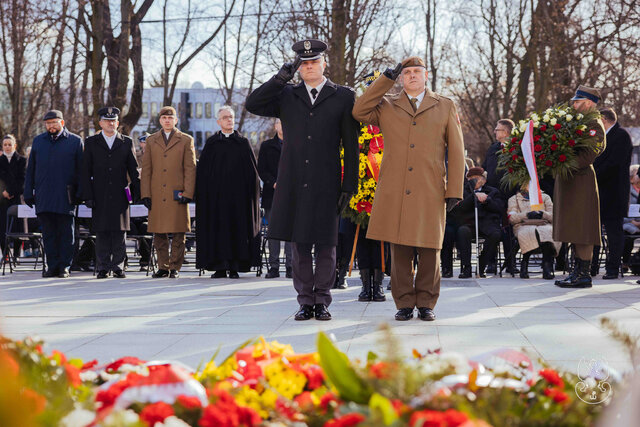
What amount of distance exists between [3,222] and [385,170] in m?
10.5

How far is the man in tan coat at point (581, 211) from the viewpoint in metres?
9.99

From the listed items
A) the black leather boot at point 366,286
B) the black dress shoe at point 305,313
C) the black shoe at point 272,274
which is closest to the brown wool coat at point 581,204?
the black leather boot at point 366,286

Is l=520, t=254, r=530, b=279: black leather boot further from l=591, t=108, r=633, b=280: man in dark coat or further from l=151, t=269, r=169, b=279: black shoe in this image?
l=151, t=269, r=169, b=279: black shoe

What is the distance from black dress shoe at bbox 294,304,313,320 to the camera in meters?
7.24

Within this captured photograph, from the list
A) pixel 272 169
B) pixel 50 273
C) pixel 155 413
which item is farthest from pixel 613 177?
pixel 155 413

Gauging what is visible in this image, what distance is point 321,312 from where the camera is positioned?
7.32 m

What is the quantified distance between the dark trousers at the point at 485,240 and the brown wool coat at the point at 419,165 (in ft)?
16.1

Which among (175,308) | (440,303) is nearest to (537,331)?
(440,303)

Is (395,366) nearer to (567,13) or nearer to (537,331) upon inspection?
(537,331)

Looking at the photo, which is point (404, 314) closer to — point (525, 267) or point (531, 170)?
point (531, 170)

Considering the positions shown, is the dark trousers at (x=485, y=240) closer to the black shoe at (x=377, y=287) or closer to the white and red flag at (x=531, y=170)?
the white and red flag at (x=531, y=170)

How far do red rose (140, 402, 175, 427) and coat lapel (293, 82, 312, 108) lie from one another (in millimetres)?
5068

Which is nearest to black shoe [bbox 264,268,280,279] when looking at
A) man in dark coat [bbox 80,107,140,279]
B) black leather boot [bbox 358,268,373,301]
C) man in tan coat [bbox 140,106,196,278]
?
man in tan coat [bbox 140,106,196,278]

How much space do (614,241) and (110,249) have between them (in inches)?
268
